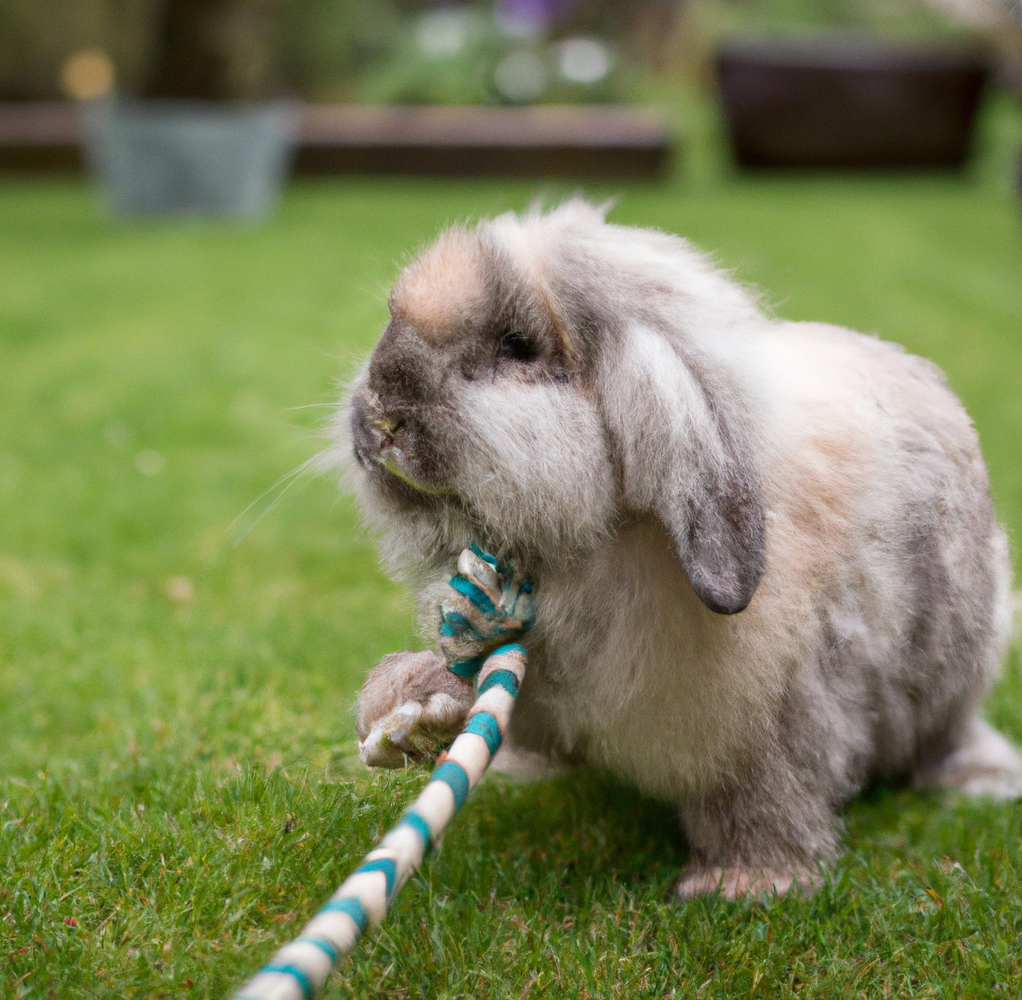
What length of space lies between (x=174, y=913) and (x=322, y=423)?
3.52 ft

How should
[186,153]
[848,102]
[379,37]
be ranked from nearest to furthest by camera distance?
[186,153]
[848,102]
[379,37]

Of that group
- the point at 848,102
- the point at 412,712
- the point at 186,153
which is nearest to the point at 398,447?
the point at 412,712

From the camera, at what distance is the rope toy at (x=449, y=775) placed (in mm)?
1438

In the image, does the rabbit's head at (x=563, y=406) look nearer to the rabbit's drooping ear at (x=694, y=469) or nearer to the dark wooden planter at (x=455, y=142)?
the rabbit's drooping ear at (x=694, y=469)

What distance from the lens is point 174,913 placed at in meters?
2.04

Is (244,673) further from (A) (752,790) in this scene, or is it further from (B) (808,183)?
(B) (808,183)

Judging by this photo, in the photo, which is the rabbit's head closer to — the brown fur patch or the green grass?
the brown fur patch

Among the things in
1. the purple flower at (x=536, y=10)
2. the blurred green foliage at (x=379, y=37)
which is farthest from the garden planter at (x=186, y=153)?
the purple flower at (x=536, y=10)

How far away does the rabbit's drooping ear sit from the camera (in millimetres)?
1910

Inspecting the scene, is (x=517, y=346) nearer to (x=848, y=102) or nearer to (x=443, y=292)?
(x=443, y=292)

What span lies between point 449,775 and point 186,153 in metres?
8.14

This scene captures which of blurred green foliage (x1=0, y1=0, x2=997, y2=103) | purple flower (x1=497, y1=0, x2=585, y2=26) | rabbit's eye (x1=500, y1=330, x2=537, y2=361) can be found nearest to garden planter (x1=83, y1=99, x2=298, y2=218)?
blurred green foliage (x1=0, y1=0, x2=997, y2=103)

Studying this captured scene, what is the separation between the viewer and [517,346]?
205 centimetres

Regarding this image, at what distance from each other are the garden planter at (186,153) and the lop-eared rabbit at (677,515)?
285 inches
